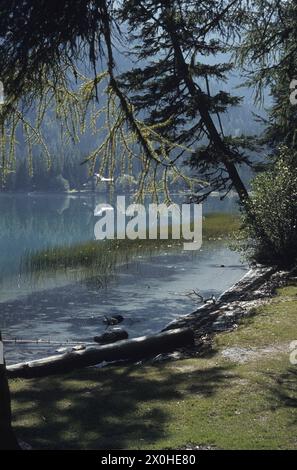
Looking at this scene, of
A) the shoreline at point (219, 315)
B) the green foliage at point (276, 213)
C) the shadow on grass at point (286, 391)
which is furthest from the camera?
the green foliage at point (276, 213)

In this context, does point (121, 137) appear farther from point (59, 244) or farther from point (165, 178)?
point (59, 244)

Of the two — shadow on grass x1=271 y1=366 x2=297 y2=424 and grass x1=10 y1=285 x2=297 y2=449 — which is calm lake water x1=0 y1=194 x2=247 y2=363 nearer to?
grass x1=10 y1=285 x2=297 y2=449

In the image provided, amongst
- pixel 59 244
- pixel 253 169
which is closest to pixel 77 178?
pixel 59 244

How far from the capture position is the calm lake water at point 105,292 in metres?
19.4

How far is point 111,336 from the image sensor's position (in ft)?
56.0

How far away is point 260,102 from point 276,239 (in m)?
7.97

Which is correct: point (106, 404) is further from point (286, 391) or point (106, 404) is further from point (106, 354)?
point (106, 354)

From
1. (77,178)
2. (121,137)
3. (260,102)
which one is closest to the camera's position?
(121,137)

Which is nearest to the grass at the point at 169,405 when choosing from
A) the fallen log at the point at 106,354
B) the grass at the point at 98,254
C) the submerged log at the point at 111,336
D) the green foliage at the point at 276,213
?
the fallen log at the point at 106,354

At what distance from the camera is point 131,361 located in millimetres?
13906

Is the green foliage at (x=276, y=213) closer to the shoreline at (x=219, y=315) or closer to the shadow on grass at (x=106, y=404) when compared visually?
the shoreline at (x=219, y=315)

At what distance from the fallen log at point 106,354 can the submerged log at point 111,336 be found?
2728mm

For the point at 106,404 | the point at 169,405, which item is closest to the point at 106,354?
the point at 106,404
